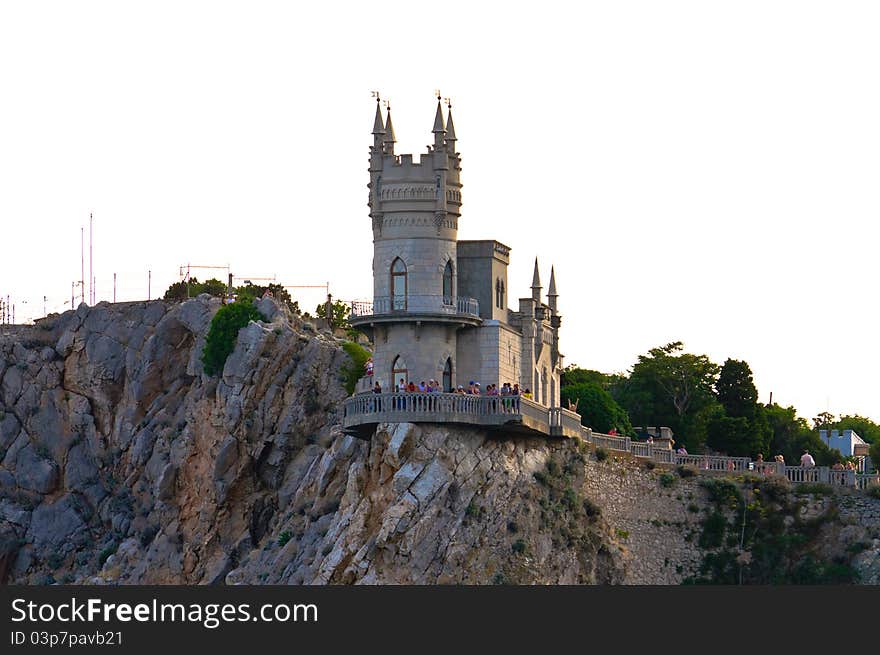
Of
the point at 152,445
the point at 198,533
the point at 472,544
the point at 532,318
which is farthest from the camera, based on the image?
the point at 152,445

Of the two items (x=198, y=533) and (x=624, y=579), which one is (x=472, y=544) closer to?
(x=624, y=579)

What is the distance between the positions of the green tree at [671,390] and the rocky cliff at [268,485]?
56.9 feet

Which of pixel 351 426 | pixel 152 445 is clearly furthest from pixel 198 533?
pixel 351 426

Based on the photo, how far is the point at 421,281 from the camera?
128625mm

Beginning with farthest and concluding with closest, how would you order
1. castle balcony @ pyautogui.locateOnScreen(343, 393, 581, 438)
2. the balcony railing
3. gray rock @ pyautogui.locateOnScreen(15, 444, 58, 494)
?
gray rock @ pyautogui.locateOnScreen(15, 444, 58, 494) → the balcony railing → castle balcony @ pyautogui.locateOnScreen(343, 393, 581, 438)

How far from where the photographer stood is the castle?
12850 cm

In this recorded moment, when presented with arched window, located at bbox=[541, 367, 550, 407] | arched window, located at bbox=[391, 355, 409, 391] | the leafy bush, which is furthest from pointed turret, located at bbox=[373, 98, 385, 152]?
the leafy bush

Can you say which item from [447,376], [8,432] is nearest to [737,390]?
[447,376]

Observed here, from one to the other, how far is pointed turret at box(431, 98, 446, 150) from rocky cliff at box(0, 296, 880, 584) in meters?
12.0

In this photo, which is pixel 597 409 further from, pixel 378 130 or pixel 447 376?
pixel 378 130

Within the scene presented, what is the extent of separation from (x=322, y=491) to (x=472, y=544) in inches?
605

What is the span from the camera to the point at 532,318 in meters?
135

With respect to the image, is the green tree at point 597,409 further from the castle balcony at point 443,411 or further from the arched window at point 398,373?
the arched window at point 398,373

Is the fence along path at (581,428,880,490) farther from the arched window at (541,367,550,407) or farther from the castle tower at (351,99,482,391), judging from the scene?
the castle tower at (351,99,482,391)
